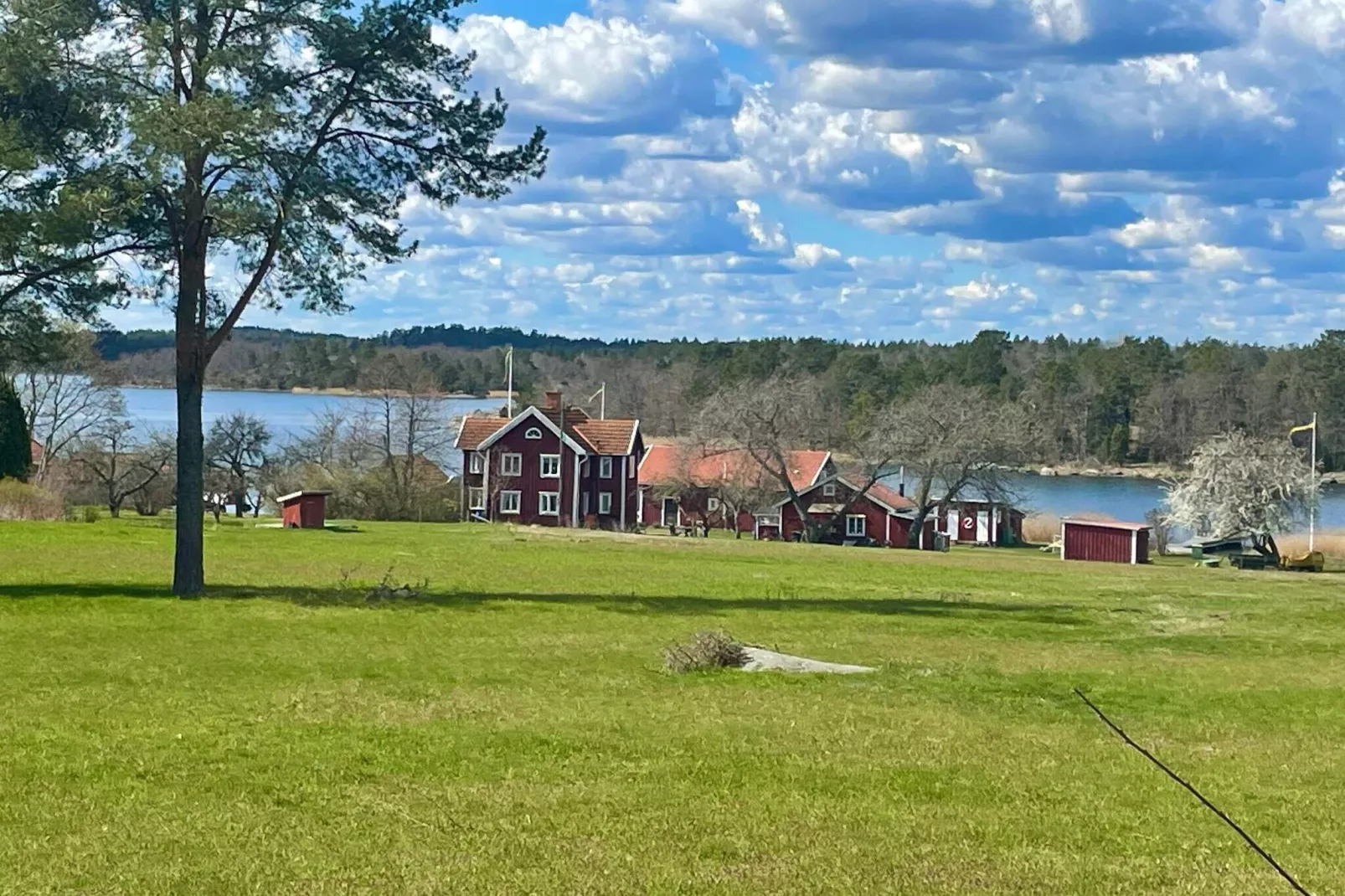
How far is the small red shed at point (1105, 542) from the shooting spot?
67125 mm

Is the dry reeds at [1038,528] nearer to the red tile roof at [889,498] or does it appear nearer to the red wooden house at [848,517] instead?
the red tile roof at [889,498]

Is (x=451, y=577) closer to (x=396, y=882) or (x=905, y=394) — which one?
(x=396, y=882)

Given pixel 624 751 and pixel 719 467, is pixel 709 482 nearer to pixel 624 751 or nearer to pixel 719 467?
pixel 719 467

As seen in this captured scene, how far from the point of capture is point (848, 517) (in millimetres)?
86125

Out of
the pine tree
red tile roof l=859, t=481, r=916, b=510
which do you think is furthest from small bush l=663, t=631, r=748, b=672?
red tile roof l=859, t=481, r=916, b=510

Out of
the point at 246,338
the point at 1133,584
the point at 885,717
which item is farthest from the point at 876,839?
the point at 246,338

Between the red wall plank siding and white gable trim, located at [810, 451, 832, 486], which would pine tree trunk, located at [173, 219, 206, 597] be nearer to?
the red wall plank siding

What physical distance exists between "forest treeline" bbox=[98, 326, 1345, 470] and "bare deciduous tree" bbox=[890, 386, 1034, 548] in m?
41.0

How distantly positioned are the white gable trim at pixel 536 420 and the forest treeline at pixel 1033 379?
93.1 ft

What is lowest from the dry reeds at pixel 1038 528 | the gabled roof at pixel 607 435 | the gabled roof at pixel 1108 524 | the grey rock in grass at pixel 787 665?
the dry reeds at pixel 1038 528

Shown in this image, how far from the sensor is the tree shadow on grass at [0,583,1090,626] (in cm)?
2470

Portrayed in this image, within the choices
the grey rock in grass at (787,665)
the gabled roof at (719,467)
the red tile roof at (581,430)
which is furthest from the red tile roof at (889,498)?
the grey rock in grass at (787,665)

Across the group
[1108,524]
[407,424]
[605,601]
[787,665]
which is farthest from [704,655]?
[407,424]

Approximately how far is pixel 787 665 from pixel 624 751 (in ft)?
19.4
